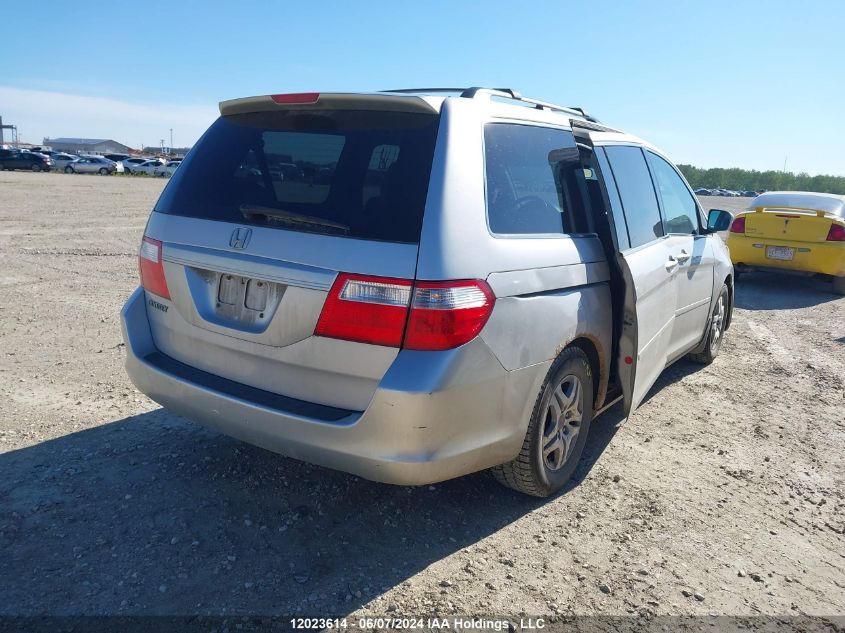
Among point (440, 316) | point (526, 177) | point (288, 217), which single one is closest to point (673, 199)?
point (526, 177)

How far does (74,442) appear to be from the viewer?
13.1ft

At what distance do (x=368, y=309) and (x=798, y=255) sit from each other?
9775mm

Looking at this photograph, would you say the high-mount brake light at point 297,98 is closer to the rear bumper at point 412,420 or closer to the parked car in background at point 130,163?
the rear bumper at point 412,420

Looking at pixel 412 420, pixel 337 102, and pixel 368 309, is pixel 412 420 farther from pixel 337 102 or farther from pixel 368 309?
pixel 337 102

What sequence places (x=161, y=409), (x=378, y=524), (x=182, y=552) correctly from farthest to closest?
(x=161, y=409) < (x=378, y=524) < (x=182, y=552)

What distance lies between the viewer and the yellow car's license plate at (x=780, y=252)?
34.4ft

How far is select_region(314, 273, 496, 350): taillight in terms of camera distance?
8.88 feet

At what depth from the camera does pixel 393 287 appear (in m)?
2.71

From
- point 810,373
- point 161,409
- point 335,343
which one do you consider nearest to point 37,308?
point 161,409

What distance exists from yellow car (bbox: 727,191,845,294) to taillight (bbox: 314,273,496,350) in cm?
902

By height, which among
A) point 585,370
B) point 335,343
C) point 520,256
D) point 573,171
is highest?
point 573,171

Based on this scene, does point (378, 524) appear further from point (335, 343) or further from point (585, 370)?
point (585, 370)

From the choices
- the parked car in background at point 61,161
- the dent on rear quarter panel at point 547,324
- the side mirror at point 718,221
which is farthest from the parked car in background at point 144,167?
the dent on rear quarter panel at point 547,324

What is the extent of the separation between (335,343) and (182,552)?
1.16 metres
